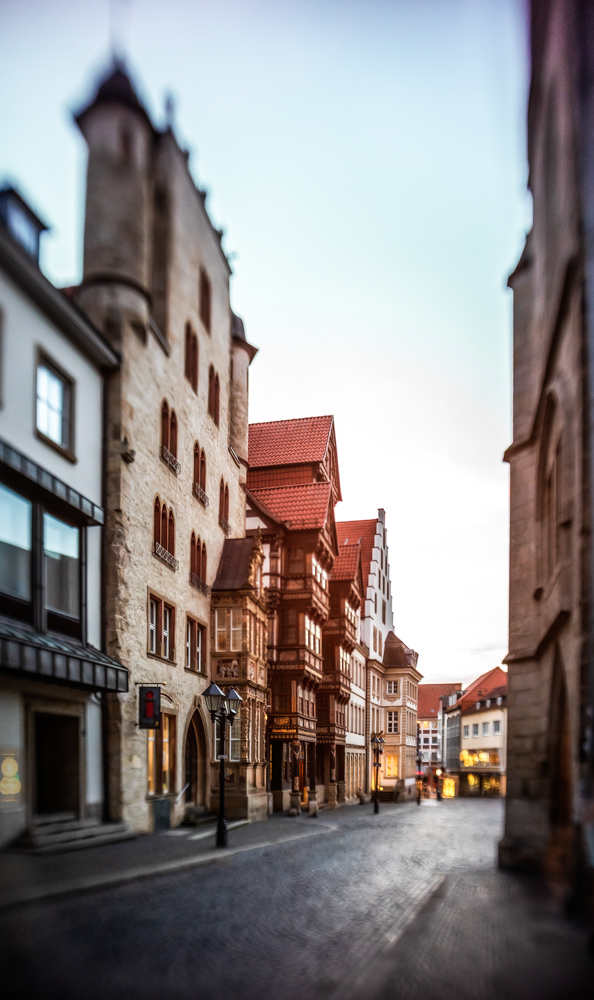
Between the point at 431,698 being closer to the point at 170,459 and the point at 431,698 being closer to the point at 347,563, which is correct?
the point at 347,563

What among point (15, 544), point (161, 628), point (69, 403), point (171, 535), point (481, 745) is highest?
point (69, 403)

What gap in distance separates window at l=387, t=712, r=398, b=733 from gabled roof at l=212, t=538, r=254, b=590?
41089 mm

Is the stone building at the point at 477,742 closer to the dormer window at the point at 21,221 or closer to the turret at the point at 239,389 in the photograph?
the turret at the point at 239,389

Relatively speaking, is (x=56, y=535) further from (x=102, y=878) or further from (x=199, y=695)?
(x=199, y=695)

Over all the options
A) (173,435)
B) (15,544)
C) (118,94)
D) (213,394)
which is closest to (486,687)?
(213,394)

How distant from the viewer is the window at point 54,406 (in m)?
19.3

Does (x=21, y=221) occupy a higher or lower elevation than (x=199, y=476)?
higher

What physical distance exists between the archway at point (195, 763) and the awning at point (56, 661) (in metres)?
8.46

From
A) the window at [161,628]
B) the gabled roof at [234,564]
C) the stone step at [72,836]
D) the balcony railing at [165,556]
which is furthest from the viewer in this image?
the gabled roof at [234,564]

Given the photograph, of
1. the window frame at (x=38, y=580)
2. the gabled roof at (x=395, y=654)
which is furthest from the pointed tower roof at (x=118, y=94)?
the gabled roof at (x=395, y=654)

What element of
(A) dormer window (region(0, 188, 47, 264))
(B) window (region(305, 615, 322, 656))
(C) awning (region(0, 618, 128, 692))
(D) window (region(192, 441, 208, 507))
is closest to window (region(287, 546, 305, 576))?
(B) window (region(305, 615, 322, 656))

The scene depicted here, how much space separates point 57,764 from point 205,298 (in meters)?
16.7

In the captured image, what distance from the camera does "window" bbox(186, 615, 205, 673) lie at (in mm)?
29609

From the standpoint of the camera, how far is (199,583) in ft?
101
